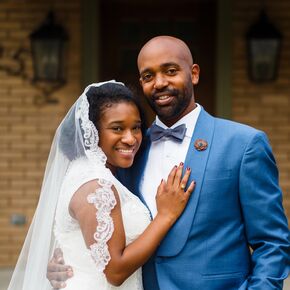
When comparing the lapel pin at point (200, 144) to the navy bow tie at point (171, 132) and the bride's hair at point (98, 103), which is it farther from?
the bride's hair at point (98, 103)

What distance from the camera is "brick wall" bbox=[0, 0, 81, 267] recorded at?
720 centimetres

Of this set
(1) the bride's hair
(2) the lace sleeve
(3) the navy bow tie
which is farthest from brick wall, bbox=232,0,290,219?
(2) the lace sleeve

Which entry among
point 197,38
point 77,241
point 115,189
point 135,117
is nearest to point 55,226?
point 77,241

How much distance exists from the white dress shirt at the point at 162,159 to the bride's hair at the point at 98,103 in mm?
179

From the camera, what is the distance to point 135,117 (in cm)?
318

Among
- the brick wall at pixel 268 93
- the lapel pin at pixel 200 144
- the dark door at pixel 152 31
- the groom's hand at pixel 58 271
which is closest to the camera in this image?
the lapel pin at pixel 200 144

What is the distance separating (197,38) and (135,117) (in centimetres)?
451

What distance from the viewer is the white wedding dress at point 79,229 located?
121 inches

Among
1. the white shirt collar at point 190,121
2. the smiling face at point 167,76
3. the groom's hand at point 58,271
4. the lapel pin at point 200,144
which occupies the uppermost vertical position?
the smiling face at point 167,76

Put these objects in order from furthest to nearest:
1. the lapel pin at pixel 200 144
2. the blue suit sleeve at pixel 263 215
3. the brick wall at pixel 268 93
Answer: the brick wall at pixel 268 93 → the lapel pin at pixel 200 144 → the blue suit sleeve at pixel 263 215

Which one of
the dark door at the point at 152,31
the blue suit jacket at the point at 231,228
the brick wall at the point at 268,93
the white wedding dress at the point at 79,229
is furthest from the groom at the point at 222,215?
the dark door at the point at 152,31

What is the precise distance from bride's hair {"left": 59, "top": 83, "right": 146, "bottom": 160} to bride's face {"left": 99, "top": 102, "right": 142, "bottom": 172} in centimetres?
3

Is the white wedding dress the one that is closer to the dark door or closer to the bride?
the bride

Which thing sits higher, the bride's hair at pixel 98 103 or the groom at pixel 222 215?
the bride's hair at pixel 98 103
